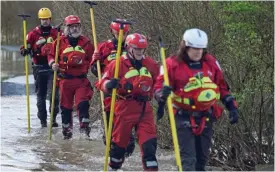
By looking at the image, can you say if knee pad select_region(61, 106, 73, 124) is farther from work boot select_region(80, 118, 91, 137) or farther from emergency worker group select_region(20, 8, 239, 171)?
work boot select_region(80, 118, 91, 137)

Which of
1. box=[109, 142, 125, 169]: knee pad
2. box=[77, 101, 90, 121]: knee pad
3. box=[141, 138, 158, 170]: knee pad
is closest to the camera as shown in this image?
box=[141, 138, 158, 170]: knee pad

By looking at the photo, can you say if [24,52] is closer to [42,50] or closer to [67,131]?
[42,50]

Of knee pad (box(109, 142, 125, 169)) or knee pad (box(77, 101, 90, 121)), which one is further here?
knee pad (box(77, 101, 90, 121))

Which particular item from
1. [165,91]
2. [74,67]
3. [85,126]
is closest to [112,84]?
[165,91]

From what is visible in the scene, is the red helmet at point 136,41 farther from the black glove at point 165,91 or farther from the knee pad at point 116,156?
the black glove at point 165,91

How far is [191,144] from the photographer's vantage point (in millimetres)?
7484

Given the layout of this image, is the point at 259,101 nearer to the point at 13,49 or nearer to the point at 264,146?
the point at 264,146

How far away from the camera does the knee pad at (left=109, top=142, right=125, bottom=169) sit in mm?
8930

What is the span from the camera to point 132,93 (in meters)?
8.69

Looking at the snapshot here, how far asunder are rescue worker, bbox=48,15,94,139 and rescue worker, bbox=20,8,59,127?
142 cm

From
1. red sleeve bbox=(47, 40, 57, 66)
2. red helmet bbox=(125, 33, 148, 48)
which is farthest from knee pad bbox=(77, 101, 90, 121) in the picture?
red helmet bbox=(125, 33, 148, 48)

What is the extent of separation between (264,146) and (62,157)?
3.03m

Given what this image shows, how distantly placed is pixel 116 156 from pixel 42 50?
199 inches

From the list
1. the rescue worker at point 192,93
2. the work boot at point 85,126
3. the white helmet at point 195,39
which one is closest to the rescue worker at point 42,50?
the work boot at point 85,126
